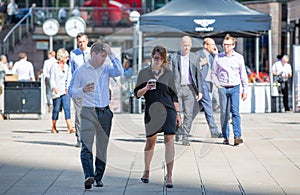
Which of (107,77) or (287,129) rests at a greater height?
(107,77)

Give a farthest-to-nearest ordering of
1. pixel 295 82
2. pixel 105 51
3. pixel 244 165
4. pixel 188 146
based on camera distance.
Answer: pixel 295 82
pixel 188 146
pixel 244 165
pixel 105 51

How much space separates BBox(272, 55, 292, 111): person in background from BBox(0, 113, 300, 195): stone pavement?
6277 millimetres

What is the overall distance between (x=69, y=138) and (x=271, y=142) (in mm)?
3775

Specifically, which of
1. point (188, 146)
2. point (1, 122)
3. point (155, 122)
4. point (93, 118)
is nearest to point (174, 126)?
point (155, 122)

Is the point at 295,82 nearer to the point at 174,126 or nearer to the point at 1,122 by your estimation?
the point at 1,122

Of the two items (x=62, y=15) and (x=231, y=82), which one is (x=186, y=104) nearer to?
(x=231, y=82)

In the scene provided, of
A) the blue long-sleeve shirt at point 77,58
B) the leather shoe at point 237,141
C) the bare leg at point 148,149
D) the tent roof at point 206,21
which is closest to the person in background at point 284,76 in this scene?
the tent roof at point 206,21

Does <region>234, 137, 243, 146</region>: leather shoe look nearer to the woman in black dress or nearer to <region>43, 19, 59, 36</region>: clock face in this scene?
the woman in black dress

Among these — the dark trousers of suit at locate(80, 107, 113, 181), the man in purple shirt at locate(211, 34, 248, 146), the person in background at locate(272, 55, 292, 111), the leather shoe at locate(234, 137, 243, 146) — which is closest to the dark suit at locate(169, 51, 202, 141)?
the man in purple shirt at locate(211, 34, 248, 146)

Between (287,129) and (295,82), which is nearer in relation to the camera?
(287,129)

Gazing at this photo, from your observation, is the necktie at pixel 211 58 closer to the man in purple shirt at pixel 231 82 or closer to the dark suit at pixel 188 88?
the man in purple shirt at pixel 231 82

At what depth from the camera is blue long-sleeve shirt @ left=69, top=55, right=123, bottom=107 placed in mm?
9477

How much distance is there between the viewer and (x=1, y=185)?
31.8 feet

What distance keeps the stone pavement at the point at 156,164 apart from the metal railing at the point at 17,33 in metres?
22.3
